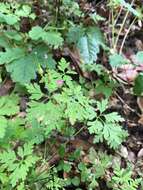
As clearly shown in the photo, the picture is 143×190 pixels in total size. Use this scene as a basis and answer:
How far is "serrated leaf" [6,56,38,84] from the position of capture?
7.79 feet

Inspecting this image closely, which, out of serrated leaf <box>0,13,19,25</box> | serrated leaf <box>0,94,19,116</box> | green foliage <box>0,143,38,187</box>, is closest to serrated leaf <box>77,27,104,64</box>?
serrated leaf <box>0,13,19,25</box>

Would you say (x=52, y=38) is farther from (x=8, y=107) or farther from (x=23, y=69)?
(x=8, y=107)

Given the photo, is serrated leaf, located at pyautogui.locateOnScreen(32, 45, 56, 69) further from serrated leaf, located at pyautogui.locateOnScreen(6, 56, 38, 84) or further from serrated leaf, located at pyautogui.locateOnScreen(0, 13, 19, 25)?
serrated leaf, located at pyautogui.locateOnScreen(0, 13, 19, 25)

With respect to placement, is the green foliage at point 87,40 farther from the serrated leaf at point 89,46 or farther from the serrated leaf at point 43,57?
the serrated leaf at point 43,57

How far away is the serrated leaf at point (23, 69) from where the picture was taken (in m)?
2.38

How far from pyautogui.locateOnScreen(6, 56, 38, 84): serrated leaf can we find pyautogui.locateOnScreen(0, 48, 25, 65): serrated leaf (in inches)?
1.0

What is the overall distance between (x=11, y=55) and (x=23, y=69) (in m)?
0.12

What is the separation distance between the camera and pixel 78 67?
9.55 feet

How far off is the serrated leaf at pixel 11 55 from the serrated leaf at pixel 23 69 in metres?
0.02

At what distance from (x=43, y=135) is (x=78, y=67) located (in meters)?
0.91

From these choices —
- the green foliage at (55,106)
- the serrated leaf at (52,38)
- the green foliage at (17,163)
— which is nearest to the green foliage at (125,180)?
the green foliage at (55,106)

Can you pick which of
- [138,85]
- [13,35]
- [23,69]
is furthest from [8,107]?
[138,85]

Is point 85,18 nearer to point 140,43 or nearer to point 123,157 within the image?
point 140,43

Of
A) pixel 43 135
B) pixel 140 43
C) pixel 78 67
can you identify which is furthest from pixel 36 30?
pixel 140 43
